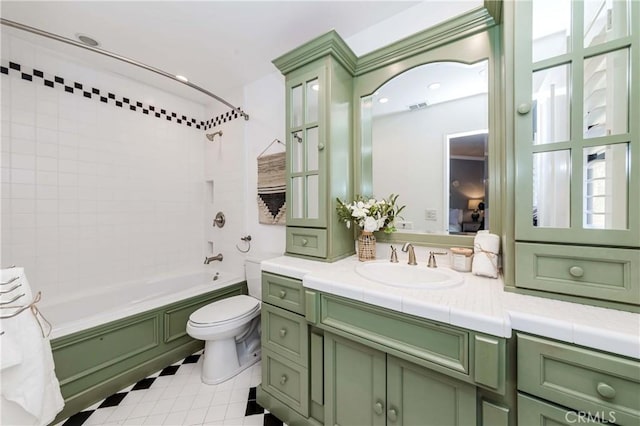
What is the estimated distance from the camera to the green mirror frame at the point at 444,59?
1.20 metres

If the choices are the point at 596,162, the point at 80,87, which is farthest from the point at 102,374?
the point at 596,162

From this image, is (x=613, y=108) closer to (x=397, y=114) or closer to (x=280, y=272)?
(x=397, y=114)

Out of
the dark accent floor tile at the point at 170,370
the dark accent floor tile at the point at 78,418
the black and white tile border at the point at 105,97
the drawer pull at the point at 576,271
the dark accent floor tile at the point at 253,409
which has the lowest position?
the dark accent floor tile at the point at 170,370

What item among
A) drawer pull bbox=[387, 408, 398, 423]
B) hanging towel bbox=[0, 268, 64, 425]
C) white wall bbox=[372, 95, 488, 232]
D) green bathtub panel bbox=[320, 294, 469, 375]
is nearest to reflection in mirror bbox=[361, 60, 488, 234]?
white wall bbox=[372, 95, 488, 232]

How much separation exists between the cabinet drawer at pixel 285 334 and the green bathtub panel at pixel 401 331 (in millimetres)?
202

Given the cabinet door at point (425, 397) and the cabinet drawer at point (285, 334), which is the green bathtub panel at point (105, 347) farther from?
the cabinet door at point (425, 397)

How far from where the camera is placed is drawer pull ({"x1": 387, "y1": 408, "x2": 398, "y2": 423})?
947 millimetres

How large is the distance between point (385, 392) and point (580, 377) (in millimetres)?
608

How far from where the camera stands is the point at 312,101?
1510 mm

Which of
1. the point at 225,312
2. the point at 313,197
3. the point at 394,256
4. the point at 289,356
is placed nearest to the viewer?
the point at 289,356

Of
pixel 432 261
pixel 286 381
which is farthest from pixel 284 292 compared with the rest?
pixel 432 261

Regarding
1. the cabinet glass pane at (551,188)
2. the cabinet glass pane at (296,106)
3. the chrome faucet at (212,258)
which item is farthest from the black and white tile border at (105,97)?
the cabinet glass pane at (551,188)

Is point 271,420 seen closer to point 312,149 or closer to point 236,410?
point 236,410

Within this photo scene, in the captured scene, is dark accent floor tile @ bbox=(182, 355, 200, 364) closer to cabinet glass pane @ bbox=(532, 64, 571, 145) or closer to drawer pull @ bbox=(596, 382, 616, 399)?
drawer pull @ bbox=(596, 382, 616, 399)
